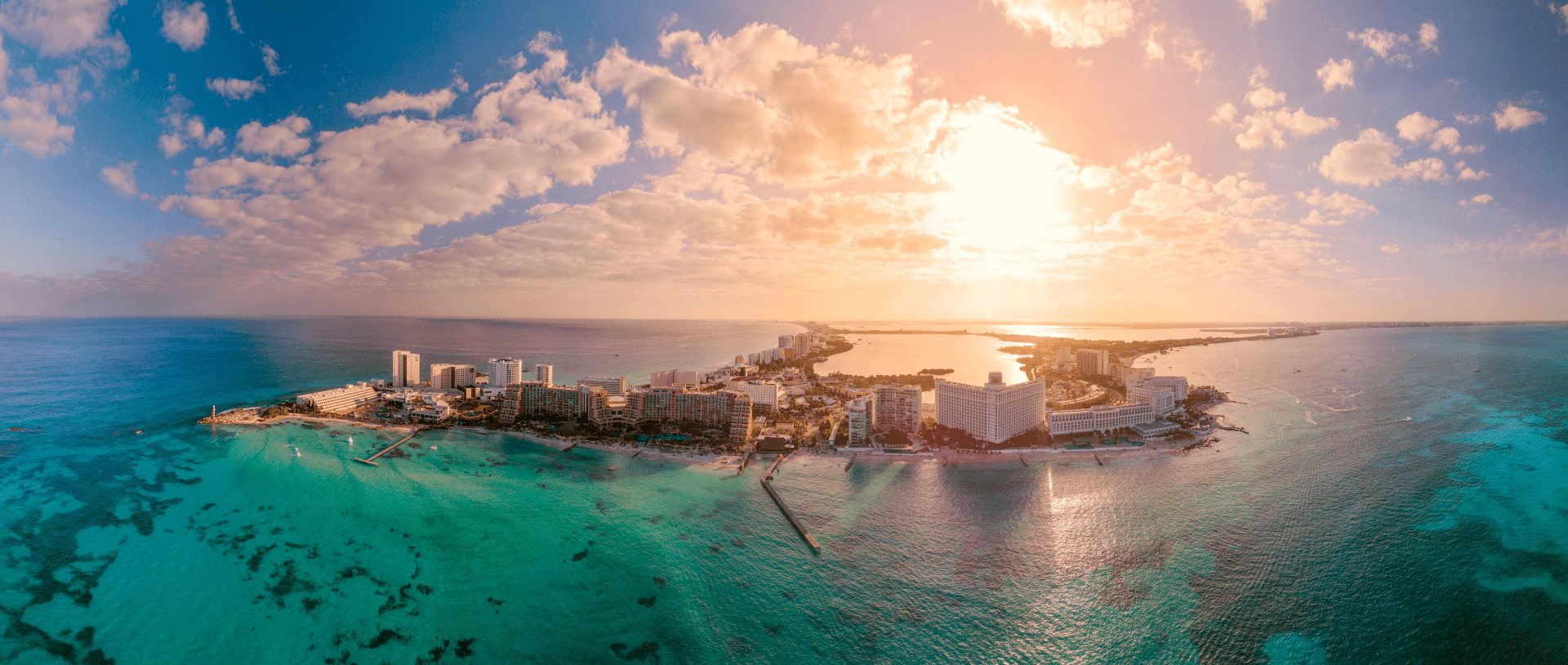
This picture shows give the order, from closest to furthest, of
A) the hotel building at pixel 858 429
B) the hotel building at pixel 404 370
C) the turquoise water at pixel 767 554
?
the turquoise water at pixel 767 554 → the hotel building at pixel 858 429 → the hotel building at pixel 404 370

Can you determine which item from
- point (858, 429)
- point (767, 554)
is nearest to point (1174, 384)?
point (858, 429)

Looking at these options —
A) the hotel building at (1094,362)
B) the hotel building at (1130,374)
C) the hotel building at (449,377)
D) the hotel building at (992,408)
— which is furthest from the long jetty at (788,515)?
the hotel building at (1094,362)

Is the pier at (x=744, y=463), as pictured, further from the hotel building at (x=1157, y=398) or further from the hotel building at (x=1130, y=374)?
the hotel building at (x=1130, y=374)

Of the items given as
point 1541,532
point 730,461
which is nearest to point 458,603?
point 730,461

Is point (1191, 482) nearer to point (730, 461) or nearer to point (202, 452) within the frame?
point (730, 461)

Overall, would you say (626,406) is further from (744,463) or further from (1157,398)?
(1157,398)

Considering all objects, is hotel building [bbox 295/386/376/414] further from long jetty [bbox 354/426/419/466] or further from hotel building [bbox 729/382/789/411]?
hotel building [bbox 729/382/789/411]
